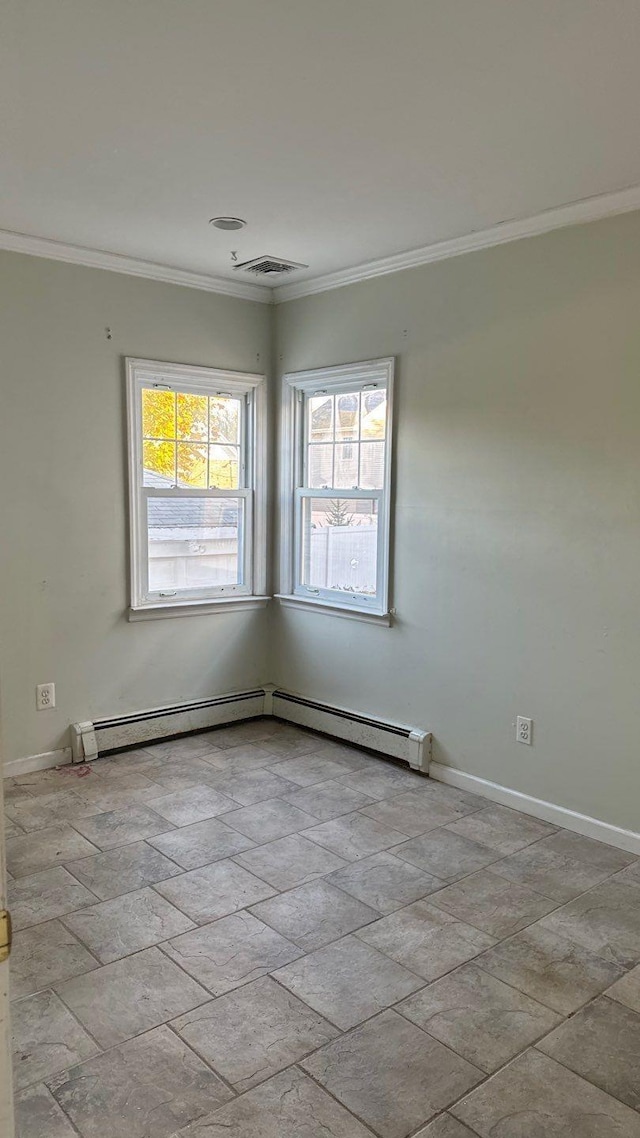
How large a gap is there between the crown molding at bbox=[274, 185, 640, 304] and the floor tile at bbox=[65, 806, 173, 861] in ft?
9.36

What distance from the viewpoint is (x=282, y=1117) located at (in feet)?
5.81

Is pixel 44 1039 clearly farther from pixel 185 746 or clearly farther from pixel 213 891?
pixel 185 746

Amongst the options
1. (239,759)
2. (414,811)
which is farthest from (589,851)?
(239,759)

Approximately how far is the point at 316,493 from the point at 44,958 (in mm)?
2804

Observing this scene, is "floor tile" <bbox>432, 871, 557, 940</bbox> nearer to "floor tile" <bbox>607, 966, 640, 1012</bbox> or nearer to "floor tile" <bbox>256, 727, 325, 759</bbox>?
"floor tile" <bbox>607, 966, 640, 1012</bbox>

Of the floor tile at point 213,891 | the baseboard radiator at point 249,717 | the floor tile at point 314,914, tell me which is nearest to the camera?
the floor tile at point 314,914

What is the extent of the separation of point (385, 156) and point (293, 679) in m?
2.98

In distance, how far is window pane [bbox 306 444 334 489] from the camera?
4.42 m

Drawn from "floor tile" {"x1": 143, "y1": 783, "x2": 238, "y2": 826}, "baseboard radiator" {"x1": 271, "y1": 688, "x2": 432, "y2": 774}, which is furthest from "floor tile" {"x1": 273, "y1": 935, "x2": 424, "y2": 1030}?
"baseboard radiator" {"x1": 271, "y1": 688, "x2": 432, "y2": 774}

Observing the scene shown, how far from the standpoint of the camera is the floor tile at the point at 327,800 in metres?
3.42

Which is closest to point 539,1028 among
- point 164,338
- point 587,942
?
point 587,942

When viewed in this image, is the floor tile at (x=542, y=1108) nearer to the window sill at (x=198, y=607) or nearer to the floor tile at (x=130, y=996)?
the floor tile at (x=130, y=996)

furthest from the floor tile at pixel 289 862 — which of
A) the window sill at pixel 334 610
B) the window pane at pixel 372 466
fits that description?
the window pane at pixel 372 466

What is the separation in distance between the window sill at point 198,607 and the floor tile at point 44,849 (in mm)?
1274
